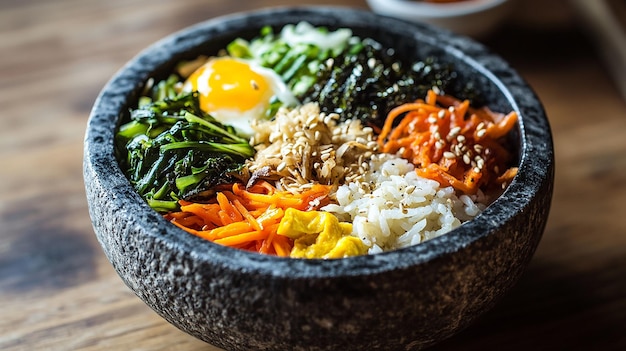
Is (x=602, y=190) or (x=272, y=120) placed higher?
(x=272, y=120)

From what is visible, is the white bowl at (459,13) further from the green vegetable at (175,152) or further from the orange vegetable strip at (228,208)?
the orange vegetable strip at (228,208)

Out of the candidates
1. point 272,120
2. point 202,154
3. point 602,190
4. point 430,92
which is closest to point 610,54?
point 602,190

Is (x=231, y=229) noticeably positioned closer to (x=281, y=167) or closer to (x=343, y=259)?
(x=281, y=167)

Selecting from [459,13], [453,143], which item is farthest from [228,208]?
[459,13]

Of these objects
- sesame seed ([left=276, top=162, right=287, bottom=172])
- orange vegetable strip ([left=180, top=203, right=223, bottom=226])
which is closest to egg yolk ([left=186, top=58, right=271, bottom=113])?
sesame seed ([left=276, top=162, right=287, bottom=172])

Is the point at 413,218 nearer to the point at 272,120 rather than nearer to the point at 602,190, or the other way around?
the point at 272,120

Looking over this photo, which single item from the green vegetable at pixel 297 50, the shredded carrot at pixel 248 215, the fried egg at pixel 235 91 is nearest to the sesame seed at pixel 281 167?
the shredded carrot at pixel 248 215
